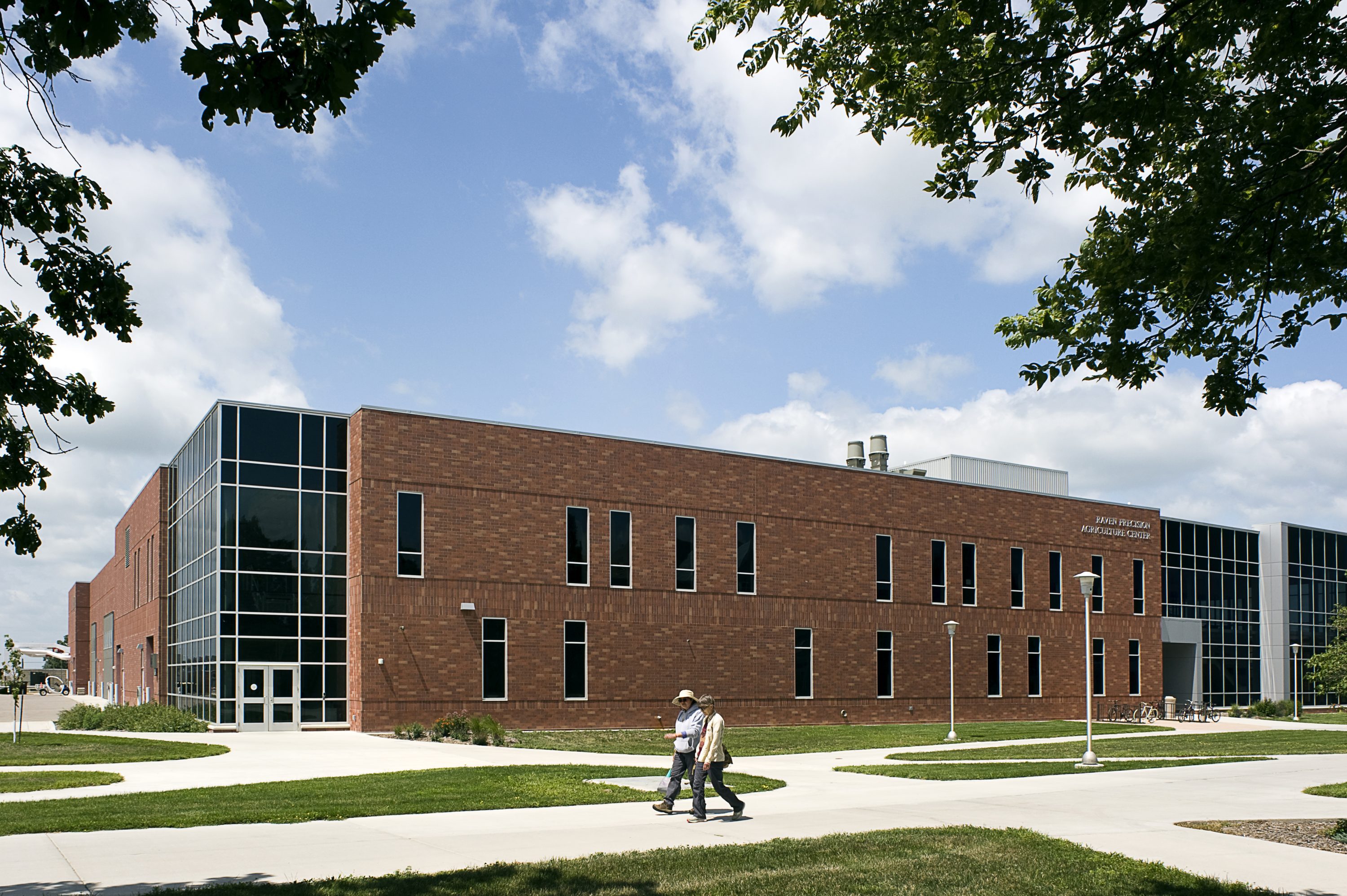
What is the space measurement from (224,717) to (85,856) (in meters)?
24.1

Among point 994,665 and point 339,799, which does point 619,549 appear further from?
point 339,799

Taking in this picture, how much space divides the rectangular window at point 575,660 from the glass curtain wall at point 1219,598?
2974 centimetres

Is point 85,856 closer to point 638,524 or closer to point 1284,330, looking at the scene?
point 1284,330

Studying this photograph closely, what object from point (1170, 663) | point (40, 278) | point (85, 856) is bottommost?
point (1170, 663)

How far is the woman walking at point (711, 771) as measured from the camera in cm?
1371

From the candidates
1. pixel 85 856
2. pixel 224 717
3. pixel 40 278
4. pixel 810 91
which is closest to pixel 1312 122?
pixel 810 91

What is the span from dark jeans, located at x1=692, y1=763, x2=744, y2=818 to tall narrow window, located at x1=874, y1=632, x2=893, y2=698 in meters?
28.9

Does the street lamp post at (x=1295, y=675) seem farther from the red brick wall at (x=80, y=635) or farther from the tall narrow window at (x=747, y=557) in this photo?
the red brick wall at (x=80, y=635)

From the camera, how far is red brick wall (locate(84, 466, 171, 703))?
4509 centimetres

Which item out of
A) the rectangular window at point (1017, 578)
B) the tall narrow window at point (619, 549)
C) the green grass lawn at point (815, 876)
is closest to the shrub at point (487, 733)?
the tall narrow window at point (619, 549)

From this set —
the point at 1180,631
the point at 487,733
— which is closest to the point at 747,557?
the point at 487,733

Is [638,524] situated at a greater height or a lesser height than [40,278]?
lesser

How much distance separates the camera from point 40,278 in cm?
970

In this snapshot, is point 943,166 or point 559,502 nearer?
point 943,166
